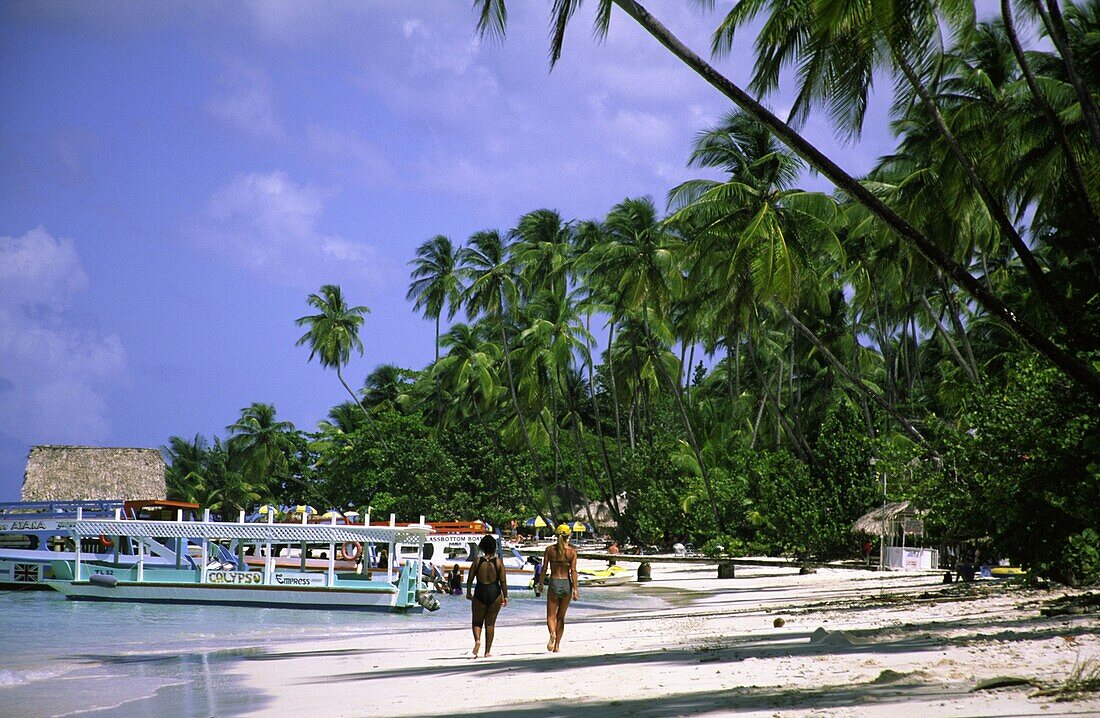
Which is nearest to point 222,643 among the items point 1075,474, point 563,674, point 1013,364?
point 563,674

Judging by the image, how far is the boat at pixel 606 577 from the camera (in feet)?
108

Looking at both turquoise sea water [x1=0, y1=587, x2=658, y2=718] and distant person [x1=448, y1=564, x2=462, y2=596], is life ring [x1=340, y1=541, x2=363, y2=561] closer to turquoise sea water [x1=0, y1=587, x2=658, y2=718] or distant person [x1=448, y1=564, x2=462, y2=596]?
turquoise sea water [x1=0, y1=587, x2=658, y2=718]

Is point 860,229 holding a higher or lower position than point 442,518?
higher

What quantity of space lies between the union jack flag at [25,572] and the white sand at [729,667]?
619 inches

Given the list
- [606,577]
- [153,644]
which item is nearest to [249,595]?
[153,644]

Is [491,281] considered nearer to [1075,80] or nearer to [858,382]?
[858,382]

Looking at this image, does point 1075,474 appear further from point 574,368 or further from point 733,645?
point 574,368

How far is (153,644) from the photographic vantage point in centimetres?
1598

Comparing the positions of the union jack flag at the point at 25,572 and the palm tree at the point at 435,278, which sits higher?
the palm tree at the point at 435,278

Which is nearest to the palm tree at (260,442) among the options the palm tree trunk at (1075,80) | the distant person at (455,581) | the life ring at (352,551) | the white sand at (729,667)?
the life ring at (352,551)

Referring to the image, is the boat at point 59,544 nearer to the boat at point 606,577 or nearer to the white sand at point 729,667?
the boat at point 606,577

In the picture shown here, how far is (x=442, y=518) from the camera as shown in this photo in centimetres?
4944

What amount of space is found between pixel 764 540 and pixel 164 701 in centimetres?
2854

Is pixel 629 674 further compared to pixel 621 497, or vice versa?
pixel 621 497
